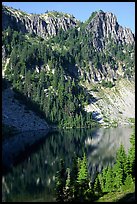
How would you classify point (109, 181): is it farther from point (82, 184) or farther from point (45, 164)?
point (45, 164)

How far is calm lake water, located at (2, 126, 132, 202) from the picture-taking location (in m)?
79.9

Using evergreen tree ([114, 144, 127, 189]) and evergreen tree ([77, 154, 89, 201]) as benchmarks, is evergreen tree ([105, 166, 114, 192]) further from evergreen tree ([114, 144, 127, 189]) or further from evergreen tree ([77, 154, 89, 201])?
evergreen tree ([77, 154, 89, 201])

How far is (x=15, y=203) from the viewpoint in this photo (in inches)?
2665

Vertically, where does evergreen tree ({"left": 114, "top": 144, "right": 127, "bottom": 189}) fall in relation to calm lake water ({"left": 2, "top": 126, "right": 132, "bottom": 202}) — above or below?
above

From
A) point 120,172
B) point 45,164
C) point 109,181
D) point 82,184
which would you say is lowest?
point 45,164

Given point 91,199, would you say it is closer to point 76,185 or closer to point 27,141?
point 76,185

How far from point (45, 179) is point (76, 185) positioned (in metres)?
28.7

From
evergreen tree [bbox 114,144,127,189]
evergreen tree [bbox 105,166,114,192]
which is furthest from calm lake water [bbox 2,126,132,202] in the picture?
evergreen tree [bbox 114,144,127,189]

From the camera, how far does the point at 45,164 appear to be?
113 m

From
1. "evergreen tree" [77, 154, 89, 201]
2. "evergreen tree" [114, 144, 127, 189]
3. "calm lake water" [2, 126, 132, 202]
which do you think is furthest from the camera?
"calm lake water" [2, 126, 132, 202]

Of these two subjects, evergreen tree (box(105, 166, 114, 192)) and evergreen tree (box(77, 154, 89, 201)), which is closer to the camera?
evergreen tree (box(77, 154, 89, 201))

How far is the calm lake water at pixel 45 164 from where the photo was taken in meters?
79.9

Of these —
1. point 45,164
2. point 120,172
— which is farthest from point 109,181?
point 45,164

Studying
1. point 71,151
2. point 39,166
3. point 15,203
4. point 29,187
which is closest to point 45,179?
point 29,187
